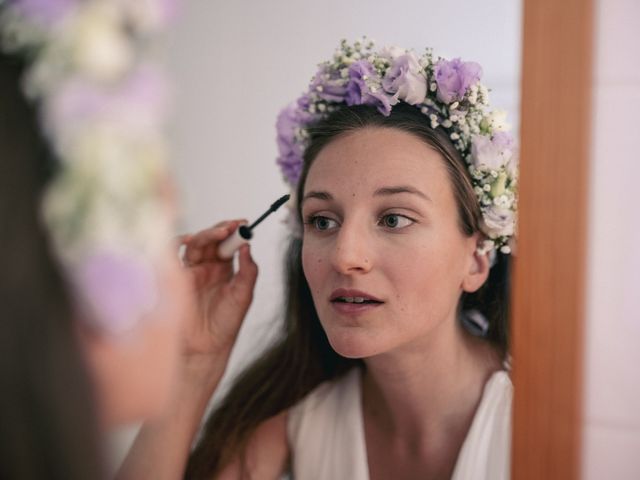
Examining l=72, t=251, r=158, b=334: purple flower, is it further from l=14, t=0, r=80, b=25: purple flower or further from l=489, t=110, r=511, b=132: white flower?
l=489, t=110, r=511, b=132: white flower

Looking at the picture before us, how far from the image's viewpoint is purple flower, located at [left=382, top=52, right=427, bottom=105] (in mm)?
853

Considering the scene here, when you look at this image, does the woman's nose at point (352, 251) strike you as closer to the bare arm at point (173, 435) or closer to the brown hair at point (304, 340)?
the brown hair at point (304, 340)

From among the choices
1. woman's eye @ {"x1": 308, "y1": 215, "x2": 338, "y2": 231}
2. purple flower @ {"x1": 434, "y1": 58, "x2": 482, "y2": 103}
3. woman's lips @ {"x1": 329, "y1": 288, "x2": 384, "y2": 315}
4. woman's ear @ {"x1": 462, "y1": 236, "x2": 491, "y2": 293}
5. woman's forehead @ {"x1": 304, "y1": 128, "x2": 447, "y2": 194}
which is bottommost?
woman's lips @ {"x1": 329, "y1": 288, "x2": 384, "y2": 315}

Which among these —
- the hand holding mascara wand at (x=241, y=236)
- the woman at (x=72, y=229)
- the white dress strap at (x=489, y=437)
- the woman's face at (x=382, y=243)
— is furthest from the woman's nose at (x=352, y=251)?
the woman at (x=72, y=229)

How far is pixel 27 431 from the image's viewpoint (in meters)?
0.41

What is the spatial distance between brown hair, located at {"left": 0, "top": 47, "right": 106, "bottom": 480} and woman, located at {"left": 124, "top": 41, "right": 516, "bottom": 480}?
1.55 ft

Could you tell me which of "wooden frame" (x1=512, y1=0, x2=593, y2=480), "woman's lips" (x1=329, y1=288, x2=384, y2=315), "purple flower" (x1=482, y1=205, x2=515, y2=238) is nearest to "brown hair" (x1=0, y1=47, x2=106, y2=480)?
"wooden frame" (x1=512, y1=0, x2=593, y2=480)

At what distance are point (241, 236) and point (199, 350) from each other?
0.56ft

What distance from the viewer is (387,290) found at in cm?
87

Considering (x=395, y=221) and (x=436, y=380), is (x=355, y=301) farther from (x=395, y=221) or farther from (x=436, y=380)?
(x=436, y=380)

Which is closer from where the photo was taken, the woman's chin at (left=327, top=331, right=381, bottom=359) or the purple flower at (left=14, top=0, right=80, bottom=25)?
the purple flower at (left=14, top=0, right=80, bottom=25)

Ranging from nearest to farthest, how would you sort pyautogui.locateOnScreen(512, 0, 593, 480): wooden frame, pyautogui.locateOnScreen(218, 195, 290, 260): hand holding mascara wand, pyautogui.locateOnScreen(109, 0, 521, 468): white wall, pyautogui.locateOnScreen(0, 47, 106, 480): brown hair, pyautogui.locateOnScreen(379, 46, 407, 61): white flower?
pyautogui.locateOnScreen(0, 47, 106, 480): brown hair
pyautogui.locateOnScreen(512, 0, 593, 480): wooden frame
pyautogui.locateOnScreen(109, 0, 521, 468): white wall
pyautogui.locateOnScreen(379, 46, 407, 61): white flower
pyautogui.locateOnScreen(218, 195, 290, 260): hand holding mascara wand

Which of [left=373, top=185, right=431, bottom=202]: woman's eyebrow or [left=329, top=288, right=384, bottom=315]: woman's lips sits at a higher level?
[left=373, top=185, right=431, bottom=202]: woman's eyebrow

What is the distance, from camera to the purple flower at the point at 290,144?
3.18 ft
